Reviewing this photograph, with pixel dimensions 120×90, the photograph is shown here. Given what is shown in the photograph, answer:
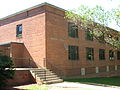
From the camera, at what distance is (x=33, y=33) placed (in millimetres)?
20688

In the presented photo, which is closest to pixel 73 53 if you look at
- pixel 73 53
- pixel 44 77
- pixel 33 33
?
pixel 73 53

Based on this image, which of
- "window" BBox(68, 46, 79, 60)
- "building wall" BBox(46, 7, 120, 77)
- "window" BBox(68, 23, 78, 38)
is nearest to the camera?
"building wall" BBox(46, 7, 120, 77)

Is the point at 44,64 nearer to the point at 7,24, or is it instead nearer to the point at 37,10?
the point at 37,10

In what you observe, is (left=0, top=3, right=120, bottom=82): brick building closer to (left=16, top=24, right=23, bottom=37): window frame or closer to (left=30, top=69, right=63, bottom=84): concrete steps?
(left=16, top=24, right=23, bottom=37): window frame

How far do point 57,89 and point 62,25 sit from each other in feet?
33.3

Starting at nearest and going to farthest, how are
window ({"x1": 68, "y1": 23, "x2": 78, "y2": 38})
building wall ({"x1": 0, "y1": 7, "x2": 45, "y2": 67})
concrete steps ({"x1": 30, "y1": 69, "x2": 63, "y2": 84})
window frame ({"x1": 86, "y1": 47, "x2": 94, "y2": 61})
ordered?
concrete steps ({"x1": 30, "y1": 69, "x2": 63, "y2": 84})
building wall ({"x1": 0, "y1": 7, "x2": 45, "y2": 67})
window ({"x1": 68, "y1": 23, "x2": 78, "y2": 38})
window frame ({"x1": 86, "y1": 47, "x2": 94, "y2": 61})

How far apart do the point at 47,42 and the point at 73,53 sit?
4.77m

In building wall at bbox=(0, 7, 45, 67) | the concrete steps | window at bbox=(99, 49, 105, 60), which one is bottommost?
the concrete steps

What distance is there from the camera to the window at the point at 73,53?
22188 mm

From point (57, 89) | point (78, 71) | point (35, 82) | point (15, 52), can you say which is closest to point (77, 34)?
point (78, 71)

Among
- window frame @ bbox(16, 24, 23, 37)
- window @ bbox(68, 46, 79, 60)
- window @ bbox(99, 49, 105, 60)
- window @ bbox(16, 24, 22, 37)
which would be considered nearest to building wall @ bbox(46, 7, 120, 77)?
window @ bbox(68, 46, 79, 60)

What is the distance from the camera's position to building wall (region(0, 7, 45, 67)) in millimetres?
19672

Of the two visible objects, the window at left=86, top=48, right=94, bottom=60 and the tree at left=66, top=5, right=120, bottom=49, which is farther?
the window at left=86, top=48, right=94, bottom=60

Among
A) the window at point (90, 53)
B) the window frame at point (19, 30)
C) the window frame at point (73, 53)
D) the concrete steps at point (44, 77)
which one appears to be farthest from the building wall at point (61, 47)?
the window frame at point (19, 30)
